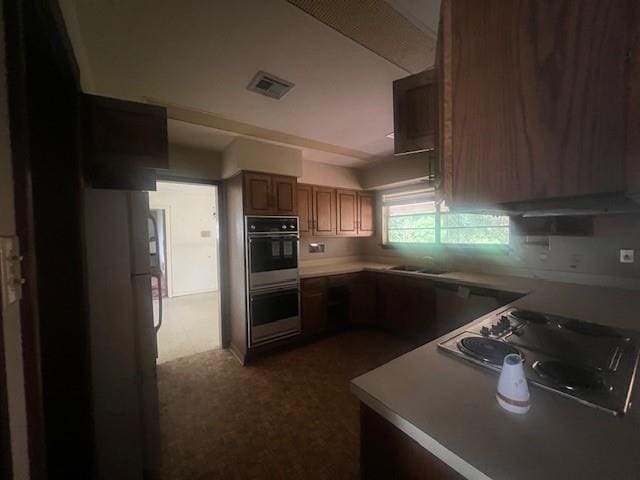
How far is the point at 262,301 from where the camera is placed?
2828 millimetres

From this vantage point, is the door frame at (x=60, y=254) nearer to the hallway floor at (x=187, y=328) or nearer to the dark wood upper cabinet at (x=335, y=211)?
the hallway floor at (x=187, y=328)

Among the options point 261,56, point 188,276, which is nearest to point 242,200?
point 261,56

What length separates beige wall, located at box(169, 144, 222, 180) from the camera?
2.86 metres

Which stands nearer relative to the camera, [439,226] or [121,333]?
[121,333]

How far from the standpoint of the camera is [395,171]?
3604 mm

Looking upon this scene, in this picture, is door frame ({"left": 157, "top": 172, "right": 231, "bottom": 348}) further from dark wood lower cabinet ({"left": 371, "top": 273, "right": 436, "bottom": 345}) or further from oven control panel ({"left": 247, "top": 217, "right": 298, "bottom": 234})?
dark wood lower cabinet ({"left": 371, "top": 273, "right": 436, "bottom": 345})

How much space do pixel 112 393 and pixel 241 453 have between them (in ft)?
2.93

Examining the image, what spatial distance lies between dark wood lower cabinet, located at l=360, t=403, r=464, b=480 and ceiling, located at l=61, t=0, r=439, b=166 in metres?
1.80

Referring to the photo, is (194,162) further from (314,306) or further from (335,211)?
(314,306)

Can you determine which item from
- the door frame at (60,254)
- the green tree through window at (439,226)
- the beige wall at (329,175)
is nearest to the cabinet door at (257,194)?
the beige wall at (329,175)

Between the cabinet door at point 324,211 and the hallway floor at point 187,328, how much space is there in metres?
1.88

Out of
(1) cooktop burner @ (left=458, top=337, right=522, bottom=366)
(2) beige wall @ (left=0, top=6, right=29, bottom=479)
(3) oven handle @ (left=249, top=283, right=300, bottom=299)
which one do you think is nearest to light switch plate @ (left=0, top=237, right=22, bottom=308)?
(2) beige wall @ (left=0, top=6, right=29, bottom=479)

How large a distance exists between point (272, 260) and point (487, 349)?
2.29 meters

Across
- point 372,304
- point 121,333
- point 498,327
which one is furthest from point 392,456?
point 372,304
